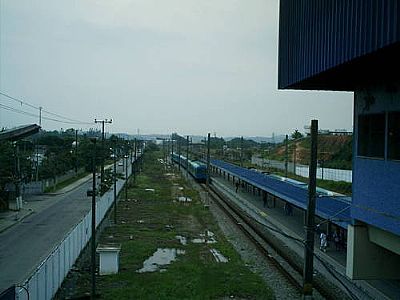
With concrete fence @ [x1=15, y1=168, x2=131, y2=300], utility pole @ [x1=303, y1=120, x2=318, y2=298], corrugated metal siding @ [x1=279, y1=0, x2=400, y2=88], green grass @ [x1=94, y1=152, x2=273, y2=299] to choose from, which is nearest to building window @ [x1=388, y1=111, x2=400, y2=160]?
corrugated metal siding @ [x1=279, y1=0, x2=400, y2=88]

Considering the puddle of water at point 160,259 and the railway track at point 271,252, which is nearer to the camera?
the railway track at point 271,252

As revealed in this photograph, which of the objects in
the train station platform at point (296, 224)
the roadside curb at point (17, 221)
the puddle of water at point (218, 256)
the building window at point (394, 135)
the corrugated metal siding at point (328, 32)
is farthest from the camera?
the roadside curb at point (17, 221)

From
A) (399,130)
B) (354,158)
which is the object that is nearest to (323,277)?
(354,158)

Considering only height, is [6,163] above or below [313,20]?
below

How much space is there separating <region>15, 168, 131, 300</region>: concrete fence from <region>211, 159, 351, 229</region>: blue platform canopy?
26.3 ft

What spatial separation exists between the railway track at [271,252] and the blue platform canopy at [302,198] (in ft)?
6.90

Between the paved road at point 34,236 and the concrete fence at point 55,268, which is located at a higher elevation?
the concrete fence at point 55,268

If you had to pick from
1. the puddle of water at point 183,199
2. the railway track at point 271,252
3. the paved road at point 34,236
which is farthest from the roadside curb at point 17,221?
the railway track at point 271,252

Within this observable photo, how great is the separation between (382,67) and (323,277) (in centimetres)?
757

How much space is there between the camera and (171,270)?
1633cm

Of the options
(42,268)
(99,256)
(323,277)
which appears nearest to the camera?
(42,268)

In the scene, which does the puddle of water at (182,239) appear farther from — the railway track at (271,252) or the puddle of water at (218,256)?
the railway track at (271,252)

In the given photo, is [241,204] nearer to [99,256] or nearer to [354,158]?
[99,256]

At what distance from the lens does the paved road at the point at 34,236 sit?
1611 cm
